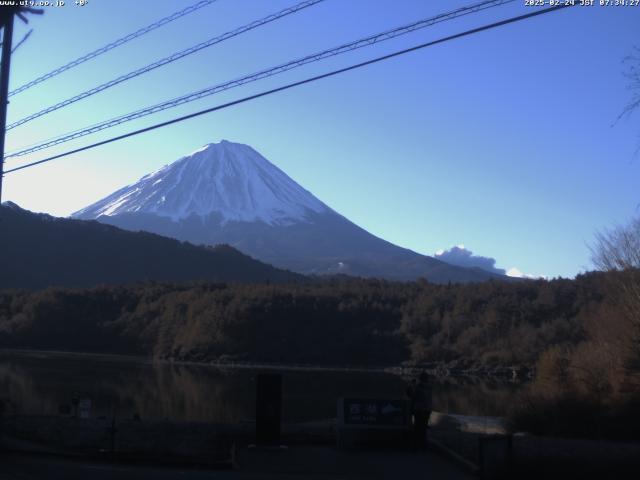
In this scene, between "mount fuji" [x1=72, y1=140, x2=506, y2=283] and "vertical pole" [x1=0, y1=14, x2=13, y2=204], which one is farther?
"mount fuji" [x1=72, y1=140, x2=506, y2=283]

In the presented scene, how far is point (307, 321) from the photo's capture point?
84000mm

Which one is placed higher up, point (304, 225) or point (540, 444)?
point (304, 225)

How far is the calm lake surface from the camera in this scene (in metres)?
29.9

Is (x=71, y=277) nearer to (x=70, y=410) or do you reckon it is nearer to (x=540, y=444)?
(x=70, y=410)

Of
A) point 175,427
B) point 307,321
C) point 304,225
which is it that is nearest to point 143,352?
point 307,321

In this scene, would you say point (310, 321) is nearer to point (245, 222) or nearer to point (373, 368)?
point (373, 368)

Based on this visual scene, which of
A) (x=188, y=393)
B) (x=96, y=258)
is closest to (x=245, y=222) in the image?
(x=96, y=258)

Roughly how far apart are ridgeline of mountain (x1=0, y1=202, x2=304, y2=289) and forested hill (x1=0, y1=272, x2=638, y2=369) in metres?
17.7

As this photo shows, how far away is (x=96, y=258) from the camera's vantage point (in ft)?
385

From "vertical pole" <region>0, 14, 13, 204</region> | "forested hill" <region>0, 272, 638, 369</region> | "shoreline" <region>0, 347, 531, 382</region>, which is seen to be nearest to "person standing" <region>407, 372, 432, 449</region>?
"vertical pole" <region>0, 14, 13, 204</region>

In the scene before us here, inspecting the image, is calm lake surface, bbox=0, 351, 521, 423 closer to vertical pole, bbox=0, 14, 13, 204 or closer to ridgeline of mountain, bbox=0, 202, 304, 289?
vertical pole, bbox=0, 14, 13, 204

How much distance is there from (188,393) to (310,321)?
44.8 metres

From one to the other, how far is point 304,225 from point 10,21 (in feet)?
545

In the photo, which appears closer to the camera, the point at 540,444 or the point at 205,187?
the point at 540,444
